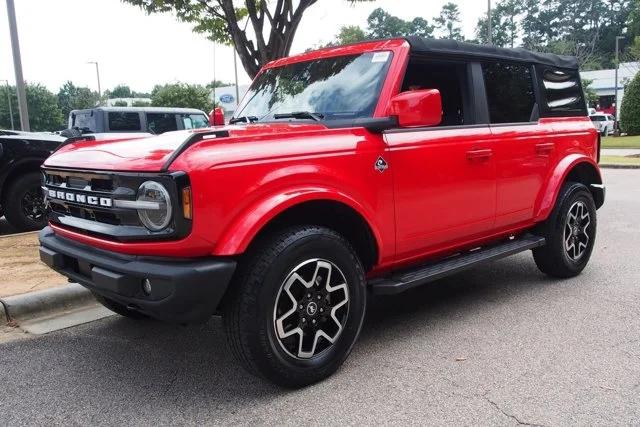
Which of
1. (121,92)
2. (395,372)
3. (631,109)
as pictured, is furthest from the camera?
(121,92)

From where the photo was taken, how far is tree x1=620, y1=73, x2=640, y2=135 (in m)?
29.8

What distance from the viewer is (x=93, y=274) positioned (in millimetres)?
2932

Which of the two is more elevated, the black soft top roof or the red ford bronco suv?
the black soft top roof

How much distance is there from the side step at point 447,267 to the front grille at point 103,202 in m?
1.40

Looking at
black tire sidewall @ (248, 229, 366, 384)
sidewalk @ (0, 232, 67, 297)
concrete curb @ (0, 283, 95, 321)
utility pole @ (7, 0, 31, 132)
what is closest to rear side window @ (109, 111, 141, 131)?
utility pole @ (7, 0, 31, 132)

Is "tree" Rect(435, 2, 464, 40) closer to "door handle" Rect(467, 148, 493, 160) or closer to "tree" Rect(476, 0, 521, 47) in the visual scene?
"tree" Rect(476, 0, 521, 47)

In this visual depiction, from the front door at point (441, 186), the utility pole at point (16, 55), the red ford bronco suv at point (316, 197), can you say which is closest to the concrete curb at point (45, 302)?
the red ford bronco suv at point (316, 197)

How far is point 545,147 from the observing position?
4742 millimetres

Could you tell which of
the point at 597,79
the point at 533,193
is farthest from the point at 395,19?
the point at 533,193

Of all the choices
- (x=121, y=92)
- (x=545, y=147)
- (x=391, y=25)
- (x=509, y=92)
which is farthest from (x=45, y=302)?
(x=121, y=92)

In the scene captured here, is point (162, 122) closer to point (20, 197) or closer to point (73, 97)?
point (20, 197)

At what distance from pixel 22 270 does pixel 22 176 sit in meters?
2.38

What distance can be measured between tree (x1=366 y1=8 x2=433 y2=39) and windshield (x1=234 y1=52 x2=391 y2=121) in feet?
324

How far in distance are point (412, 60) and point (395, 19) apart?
10863 centimetres
